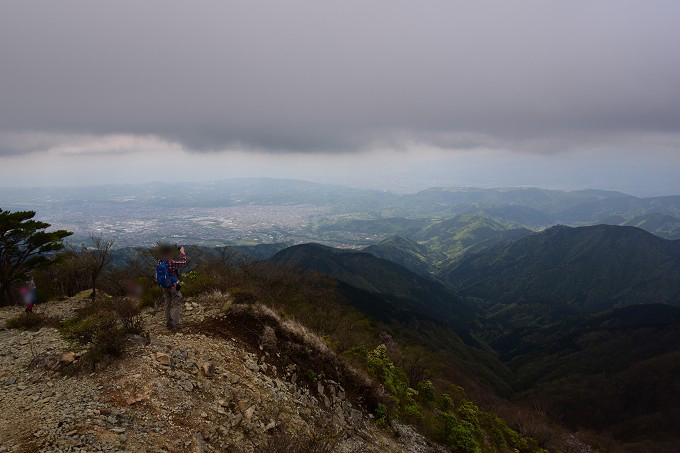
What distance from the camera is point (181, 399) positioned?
9789 mm

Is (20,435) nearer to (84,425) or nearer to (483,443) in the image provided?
(84,425)

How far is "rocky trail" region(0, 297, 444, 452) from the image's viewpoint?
26.0 feet

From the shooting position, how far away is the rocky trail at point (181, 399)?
26.0 feet

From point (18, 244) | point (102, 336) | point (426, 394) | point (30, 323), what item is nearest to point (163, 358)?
point (102, 336)

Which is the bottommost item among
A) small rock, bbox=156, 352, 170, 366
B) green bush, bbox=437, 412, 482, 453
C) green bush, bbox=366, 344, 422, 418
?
green bush, bbox=437, 412, 482, 453

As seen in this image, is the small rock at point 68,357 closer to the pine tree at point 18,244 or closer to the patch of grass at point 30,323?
the patch of grass at point 30,323

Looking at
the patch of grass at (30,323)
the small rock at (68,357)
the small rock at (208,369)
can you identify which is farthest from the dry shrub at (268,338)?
the patch of grass at (30,323)

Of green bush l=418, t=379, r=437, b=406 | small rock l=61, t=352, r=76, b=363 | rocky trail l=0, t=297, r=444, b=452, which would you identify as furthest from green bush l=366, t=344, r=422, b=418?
small rock l=61, t=352, r=76, b=363

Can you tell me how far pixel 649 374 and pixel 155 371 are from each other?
160243mm

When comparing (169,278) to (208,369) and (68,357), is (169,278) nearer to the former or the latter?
(68,357)

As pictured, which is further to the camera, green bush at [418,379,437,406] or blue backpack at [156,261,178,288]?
green bush at [418,379,437,406]

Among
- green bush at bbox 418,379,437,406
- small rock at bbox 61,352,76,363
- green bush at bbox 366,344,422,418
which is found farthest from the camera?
green bush at bbox 418,379,437,406

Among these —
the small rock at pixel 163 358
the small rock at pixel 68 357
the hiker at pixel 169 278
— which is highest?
the hiker at pixel 169 278

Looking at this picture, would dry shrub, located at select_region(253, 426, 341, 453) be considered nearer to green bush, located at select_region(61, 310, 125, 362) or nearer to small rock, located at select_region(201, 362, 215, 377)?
small rock, located at select_region(201, 362, 215, 377)
